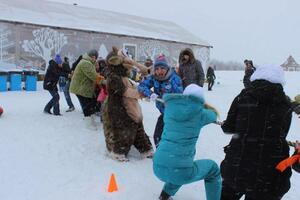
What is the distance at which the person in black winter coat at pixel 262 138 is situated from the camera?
3375mm

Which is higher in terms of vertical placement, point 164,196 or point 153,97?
point 153,97

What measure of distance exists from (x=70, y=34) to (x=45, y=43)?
159 cm

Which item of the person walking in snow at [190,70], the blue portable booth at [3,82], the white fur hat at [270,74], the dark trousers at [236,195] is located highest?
the white fur hat at [270,74]

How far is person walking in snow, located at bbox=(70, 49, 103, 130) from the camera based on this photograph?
329 inches

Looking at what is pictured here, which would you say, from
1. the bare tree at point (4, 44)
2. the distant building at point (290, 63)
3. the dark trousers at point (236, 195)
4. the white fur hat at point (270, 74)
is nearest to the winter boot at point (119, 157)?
the dark trousers at point (236, 195)

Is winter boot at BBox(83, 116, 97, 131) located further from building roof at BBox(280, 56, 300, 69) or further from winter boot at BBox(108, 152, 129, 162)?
building roof at BBox(280, 56, 300, 69)

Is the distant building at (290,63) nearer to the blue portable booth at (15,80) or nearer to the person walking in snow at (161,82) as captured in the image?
the blue portable booth at (15,80)

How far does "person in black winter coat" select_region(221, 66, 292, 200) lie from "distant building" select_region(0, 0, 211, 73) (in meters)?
17.5

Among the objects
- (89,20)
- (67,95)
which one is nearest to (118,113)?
(67,95)

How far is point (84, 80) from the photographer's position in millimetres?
8508

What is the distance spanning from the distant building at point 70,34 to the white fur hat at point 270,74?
17.5 metres

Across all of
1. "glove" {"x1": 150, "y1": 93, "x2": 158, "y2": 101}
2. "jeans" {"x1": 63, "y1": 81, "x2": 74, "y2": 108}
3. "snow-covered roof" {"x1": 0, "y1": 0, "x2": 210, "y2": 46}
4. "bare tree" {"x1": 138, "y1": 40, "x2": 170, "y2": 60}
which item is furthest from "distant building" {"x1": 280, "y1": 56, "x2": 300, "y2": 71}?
"glove" {"x1": 150, "y1": 93, "x2": 158, "y2": 101}

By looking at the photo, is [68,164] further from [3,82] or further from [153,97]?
[3,82]

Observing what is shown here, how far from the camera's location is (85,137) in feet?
25.9
